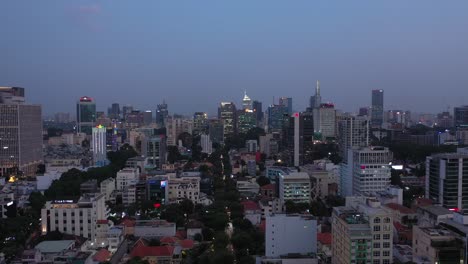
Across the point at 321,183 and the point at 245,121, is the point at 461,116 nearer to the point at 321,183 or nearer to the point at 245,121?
the point at 245,121

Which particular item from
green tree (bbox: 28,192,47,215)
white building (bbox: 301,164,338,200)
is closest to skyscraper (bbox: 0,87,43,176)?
green tree (bbox: 28,192,47,215)

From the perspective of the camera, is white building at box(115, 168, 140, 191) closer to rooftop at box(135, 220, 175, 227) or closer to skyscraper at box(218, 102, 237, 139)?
rooftop at box(135, 220, 175, 227)

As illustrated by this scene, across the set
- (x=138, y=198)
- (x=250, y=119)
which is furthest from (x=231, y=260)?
(x=250, y=119)

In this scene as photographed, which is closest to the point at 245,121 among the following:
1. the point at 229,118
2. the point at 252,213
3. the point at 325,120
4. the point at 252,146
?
the point at 229,118

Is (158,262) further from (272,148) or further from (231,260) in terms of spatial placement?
(272,148)

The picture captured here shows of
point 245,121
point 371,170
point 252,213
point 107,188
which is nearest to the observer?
point 252,213

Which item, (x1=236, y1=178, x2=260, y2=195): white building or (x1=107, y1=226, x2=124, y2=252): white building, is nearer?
(x1=107, y1=226, x2=124, y2=252): white building

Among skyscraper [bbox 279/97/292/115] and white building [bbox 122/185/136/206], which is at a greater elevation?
skyscraper [bbox 279/97/292/115]
